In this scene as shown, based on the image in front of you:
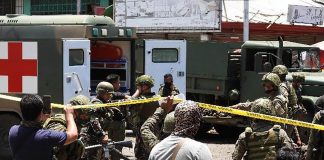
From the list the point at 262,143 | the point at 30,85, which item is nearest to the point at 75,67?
the point at 30,85

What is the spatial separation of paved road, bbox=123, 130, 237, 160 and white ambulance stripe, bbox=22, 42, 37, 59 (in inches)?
84.8

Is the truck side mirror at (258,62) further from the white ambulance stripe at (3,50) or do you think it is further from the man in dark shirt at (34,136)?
the man in dark shirt at (34,136)

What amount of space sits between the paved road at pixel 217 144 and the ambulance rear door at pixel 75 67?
1357 millimetres

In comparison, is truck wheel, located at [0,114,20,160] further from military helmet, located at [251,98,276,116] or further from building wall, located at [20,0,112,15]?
building wall, located at [20,0,112,15]

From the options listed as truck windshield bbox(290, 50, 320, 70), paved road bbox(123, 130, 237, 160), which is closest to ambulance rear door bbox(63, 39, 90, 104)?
paved road bbox(123, 130, 237, 160)

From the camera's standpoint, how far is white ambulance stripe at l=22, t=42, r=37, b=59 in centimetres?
1036

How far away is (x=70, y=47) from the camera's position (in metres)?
10.2

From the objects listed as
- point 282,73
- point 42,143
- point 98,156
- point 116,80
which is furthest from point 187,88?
point 42,143

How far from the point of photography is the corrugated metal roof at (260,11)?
74.0 feet

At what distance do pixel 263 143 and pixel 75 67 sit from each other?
4.90m

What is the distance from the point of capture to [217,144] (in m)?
12.7

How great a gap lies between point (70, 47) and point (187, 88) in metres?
3.69

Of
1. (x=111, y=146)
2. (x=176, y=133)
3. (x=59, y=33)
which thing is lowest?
(x=111, y=146)

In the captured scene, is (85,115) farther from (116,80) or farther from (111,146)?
(116,80)
